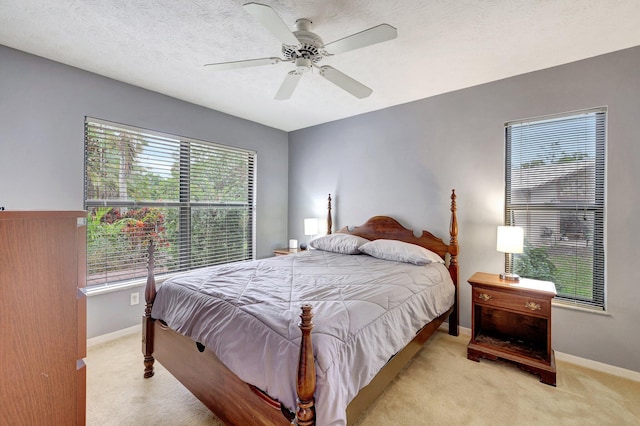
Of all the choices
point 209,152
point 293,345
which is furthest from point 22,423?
point 209,152

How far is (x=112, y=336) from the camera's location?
2879 millimetres

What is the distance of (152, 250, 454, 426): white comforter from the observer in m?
1.29

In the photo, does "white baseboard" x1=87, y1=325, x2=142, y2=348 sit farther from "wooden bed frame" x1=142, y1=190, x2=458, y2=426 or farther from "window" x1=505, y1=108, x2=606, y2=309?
"window" x1=505, y1=108, x2=606, y2=309

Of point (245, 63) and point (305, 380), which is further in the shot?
point (245, 63)

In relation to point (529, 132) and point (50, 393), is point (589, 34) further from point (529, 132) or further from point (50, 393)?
point (50, 393)

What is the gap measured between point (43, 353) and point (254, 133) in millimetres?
3975

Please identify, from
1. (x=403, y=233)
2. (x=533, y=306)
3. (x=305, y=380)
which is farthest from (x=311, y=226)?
(x=305, y=380)

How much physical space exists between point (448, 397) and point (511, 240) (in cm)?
139

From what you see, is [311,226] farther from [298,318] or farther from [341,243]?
[298,318]

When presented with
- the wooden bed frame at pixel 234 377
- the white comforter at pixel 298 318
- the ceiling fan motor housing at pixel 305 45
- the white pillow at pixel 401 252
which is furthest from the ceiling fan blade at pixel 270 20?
the white pillow at pixel 401 252

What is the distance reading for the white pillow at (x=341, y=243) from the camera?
3.42 m

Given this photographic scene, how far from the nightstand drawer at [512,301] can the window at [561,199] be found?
0.59 m

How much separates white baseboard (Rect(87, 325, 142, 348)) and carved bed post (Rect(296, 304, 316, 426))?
264cm

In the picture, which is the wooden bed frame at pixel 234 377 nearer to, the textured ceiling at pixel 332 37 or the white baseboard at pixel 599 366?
the white baseboard at pixel 599 366
